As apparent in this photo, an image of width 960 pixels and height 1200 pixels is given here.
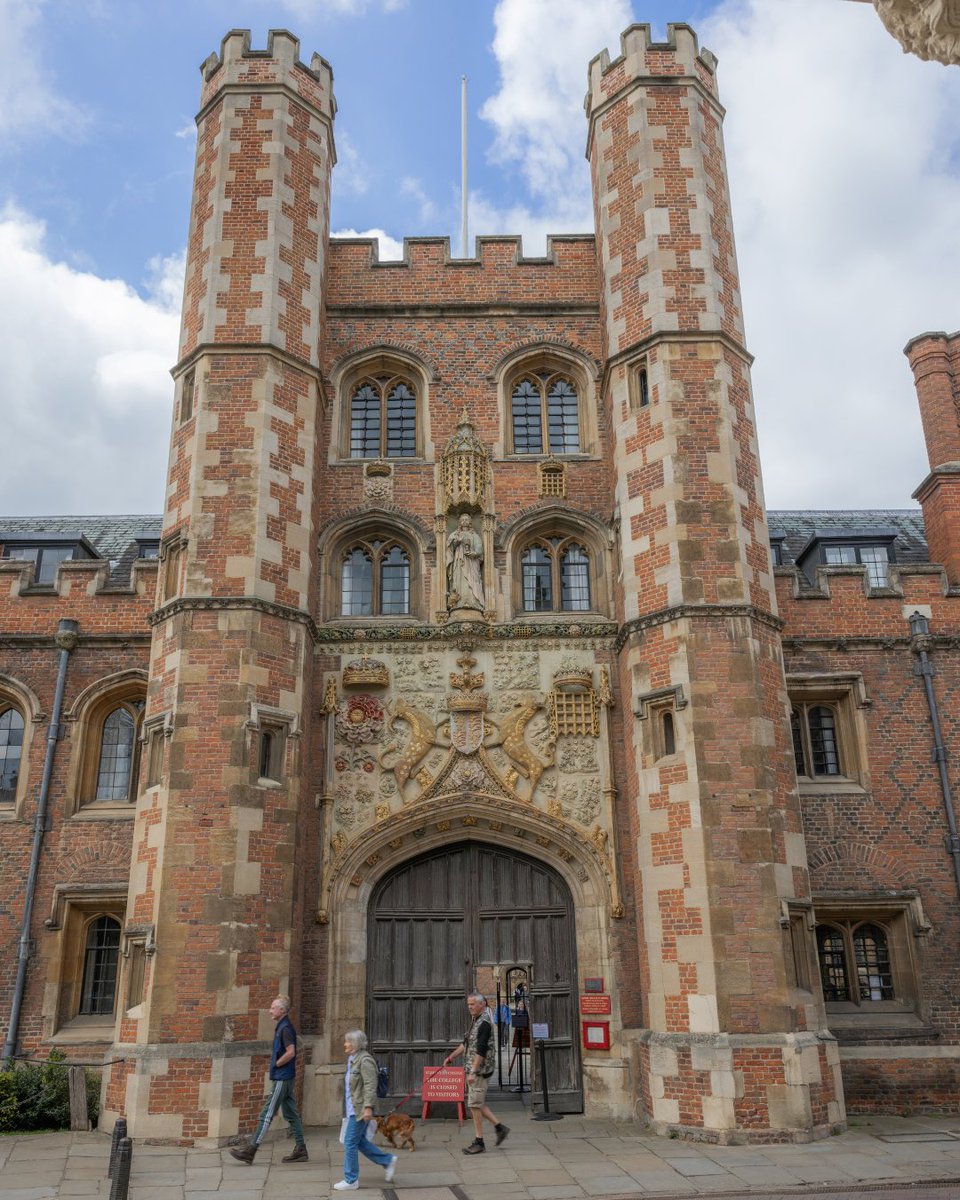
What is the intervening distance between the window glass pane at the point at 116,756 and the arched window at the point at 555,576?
669cm

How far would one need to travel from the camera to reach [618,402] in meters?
16.8

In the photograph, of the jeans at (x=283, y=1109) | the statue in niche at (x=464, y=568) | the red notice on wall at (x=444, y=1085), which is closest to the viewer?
the jeans at (x=283, y=1109)

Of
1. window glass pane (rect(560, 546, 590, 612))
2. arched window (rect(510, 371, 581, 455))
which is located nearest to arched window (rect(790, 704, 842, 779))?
window glass pane (rect(560, 546, 590, 612))

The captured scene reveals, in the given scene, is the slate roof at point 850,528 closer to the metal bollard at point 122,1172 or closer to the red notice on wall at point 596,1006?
the red notice on wall at point 596,1006

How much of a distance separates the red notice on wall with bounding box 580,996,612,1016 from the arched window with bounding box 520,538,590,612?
226 inches

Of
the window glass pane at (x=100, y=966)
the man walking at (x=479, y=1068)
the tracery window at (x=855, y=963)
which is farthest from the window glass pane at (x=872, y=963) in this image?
the window glass pane at (x=100, y=966)

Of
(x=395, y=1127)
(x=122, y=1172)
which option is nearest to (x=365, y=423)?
(x=395, y=1127)

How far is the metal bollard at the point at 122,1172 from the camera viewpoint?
324 inches

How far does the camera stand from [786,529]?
24062 millimetres

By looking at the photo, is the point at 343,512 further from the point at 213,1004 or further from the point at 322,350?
the point at 213,1004

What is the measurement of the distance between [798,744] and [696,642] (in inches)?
147

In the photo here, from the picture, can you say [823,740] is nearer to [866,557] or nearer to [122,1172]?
[866,557]

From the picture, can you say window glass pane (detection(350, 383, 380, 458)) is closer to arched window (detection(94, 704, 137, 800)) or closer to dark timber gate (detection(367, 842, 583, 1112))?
arched window (detection(94, 704, 137, 800))

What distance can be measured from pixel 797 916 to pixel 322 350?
11.5m
